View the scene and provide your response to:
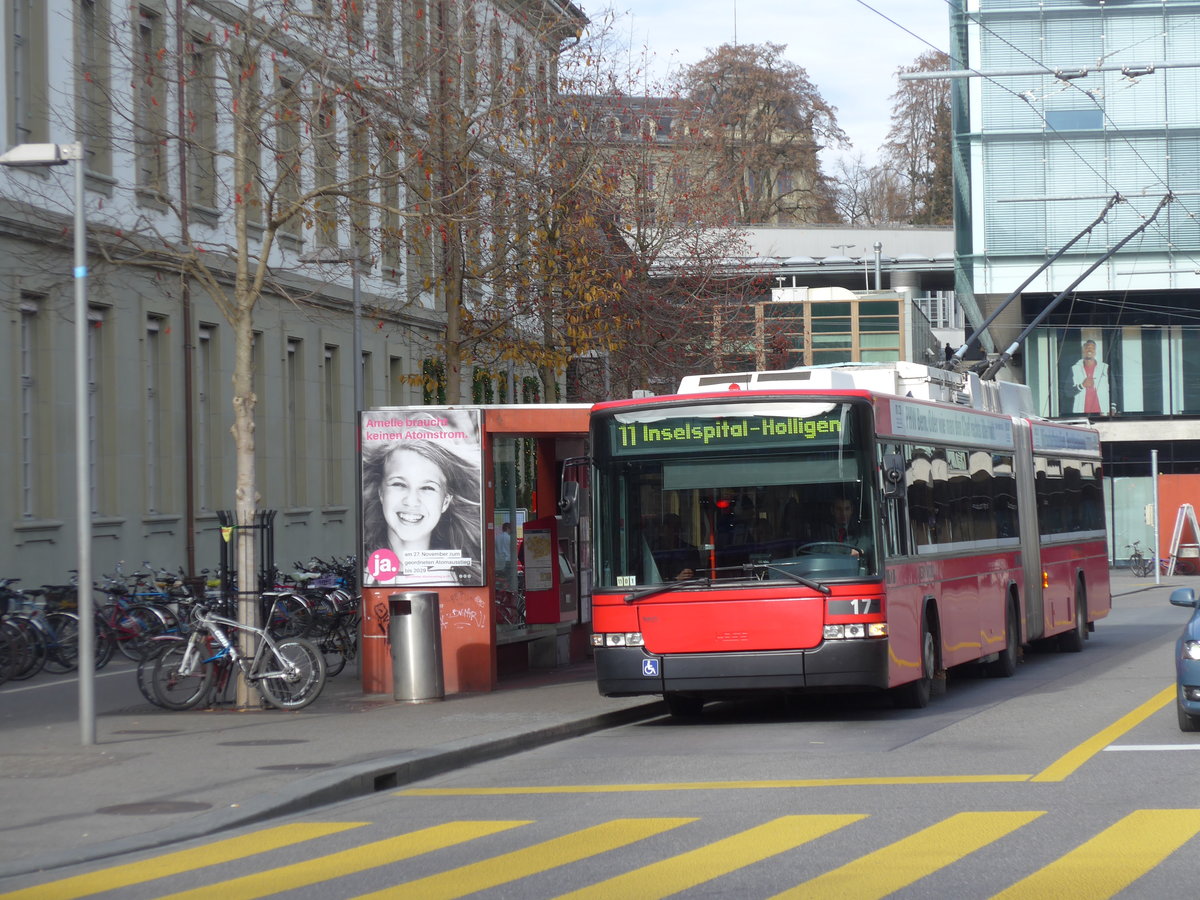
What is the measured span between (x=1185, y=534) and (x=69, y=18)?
36.5 meters

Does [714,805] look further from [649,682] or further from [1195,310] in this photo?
[1195,310]

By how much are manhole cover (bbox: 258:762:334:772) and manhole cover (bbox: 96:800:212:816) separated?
1352 mm

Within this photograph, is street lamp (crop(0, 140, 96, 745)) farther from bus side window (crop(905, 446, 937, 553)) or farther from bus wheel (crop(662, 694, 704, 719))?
bus side window (crop(905, 446, 937, 553))

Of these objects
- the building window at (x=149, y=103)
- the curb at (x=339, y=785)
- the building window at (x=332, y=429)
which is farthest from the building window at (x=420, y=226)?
the building window at (x=332, y=429)

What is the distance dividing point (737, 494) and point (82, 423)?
5.15m

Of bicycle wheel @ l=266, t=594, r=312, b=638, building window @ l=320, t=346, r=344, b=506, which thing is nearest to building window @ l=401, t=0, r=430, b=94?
bicycle wheel @ l=266, t=594, r=312, b=638

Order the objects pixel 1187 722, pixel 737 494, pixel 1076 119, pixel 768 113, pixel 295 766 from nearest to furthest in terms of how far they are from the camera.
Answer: pixel 295 766, pixel 1187 722, pixel 737 494, pixel 1076 119, pixel 768 113

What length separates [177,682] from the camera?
54.5ft

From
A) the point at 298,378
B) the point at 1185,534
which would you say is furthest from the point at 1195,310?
the point at 298,378

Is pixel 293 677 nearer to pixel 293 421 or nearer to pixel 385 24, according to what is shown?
pixel 385 24

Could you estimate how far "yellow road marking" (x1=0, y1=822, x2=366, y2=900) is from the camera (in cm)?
847

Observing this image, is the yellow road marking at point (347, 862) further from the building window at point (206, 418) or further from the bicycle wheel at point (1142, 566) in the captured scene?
the bicycle wheel at point (1142, 566)

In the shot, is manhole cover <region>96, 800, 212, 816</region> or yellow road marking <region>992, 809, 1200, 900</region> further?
manhole cover <region>96, 800, 212, 816</region>

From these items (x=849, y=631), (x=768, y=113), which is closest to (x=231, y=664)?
(x=849, y=631)
